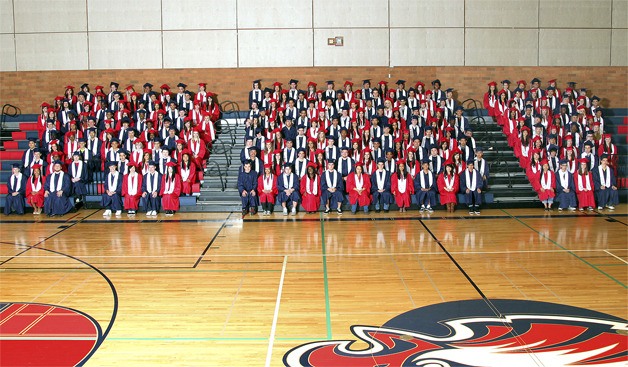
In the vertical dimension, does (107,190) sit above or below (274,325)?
above

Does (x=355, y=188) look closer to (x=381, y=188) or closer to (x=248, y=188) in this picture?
(x=381, y=188)

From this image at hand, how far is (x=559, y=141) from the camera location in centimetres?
1529

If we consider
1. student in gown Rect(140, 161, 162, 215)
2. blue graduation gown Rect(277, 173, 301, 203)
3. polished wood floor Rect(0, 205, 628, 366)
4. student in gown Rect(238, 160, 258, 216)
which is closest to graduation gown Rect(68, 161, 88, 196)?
polished wood floor Rect(0, 205, 628, 366)

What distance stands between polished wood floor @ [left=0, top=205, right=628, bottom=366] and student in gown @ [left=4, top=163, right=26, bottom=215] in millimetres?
854

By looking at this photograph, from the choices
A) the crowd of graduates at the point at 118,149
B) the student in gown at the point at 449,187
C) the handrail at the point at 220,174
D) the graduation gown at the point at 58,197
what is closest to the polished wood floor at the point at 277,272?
the graduation gown at the point at 58,197

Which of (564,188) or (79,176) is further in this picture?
(79,176)

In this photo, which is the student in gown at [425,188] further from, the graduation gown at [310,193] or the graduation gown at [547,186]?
the graduation gown at [547,186]

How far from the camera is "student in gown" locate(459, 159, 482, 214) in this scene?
43.8 ft

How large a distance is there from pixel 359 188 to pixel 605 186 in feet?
17.2

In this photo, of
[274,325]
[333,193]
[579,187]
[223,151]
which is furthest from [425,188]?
[274,325]

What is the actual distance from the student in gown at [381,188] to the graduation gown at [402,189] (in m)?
0.13

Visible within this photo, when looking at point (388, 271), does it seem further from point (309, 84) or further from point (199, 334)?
point (309, 84)

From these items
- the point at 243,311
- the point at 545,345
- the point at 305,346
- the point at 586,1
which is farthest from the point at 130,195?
the point at 586,1

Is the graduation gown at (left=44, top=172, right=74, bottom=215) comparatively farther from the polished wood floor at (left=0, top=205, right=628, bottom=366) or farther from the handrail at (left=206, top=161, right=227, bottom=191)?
the handrail at (left=206, top=161, right=227, bottom=191)
